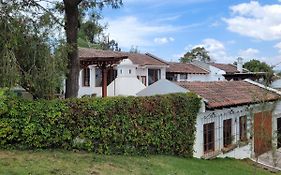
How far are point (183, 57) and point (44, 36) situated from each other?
233 ft

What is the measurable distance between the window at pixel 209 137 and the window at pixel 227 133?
1.39 meters

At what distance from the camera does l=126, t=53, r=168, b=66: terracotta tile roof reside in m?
43.4

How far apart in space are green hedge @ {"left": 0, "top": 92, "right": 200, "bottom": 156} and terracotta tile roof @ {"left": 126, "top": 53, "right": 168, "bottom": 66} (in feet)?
82.0

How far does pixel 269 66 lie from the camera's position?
12039mm

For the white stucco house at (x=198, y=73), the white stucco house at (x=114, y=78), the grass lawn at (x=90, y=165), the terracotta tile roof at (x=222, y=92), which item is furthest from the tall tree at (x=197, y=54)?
the grass lawn at (x=90, y=165)

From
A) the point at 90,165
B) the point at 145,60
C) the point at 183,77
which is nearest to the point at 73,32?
the point at 90,165

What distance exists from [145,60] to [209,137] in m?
24.3

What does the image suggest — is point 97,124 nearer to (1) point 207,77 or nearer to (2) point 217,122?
(2) point 217,122

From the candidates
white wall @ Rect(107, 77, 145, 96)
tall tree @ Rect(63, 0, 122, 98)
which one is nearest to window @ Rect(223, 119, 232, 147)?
tall tree @ Rect(63, 0, 122, 98)

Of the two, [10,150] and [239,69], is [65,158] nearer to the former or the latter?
[10,150]

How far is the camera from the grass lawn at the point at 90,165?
11984mm

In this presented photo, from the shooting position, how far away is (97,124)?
50.3 ft

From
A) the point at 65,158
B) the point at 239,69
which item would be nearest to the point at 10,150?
the point at 65,158

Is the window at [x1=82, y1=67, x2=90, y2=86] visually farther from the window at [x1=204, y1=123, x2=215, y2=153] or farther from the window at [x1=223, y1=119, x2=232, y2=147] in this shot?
the window at [x1=204, y1=123, x2=215, y2=153]
